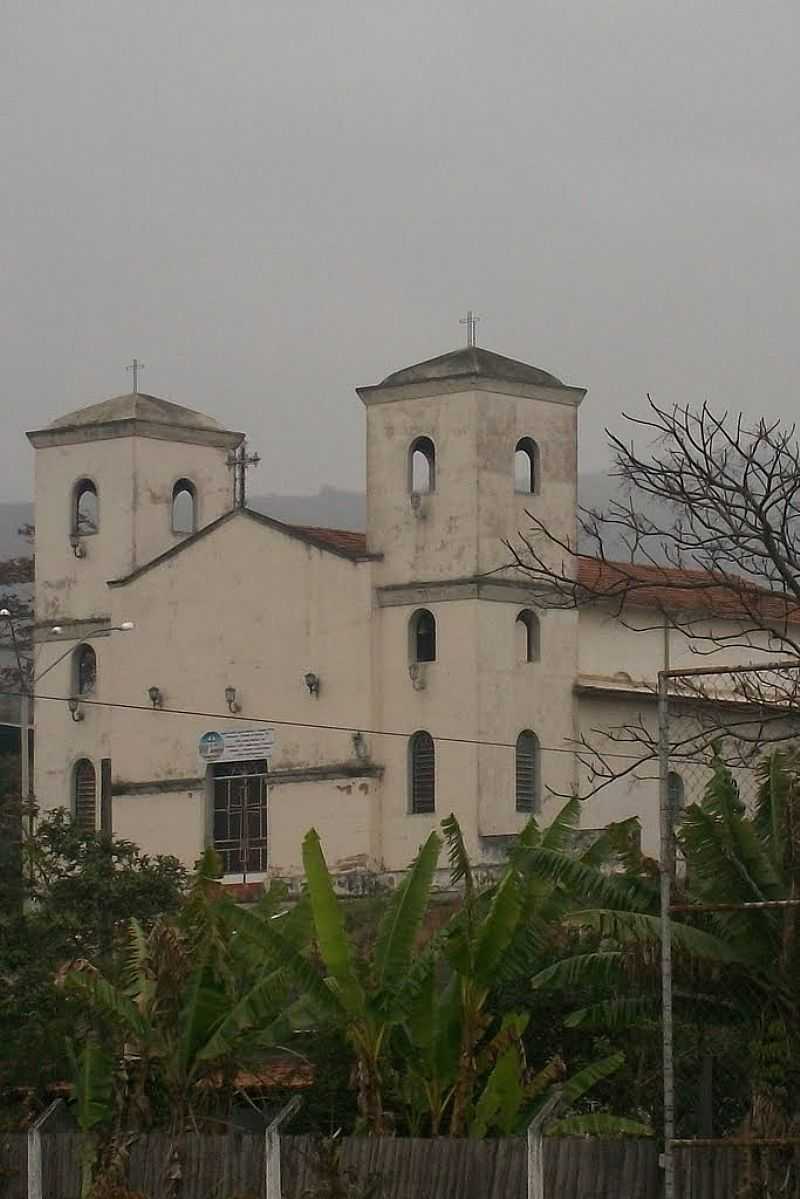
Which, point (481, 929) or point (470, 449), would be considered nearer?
point (481, 929)

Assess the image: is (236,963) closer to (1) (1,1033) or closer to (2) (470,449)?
(1) (1,1033)

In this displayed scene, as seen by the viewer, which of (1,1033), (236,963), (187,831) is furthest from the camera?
(187,831)

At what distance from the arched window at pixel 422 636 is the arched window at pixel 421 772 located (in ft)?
5.04

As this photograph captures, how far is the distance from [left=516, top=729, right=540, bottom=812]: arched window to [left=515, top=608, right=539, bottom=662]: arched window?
1.51 m

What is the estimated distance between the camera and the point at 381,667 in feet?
186

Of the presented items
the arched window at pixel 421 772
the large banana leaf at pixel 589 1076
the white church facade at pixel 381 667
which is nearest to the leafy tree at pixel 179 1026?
the large banana leaf at pixel 589 1076

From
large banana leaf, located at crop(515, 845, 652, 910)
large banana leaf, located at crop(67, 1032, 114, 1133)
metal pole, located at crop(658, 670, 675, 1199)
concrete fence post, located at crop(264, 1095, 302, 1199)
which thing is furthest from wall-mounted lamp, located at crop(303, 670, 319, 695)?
metal pole, located at crop(658, 670, 675, 1199)

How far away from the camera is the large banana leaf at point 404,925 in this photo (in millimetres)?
24469

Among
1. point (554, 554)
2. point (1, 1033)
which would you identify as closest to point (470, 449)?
point (554, 554)

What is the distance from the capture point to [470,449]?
55750mm

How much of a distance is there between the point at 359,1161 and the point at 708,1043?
2880mm

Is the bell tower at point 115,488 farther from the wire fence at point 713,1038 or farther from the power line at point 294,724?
the wire fence at point 713,1038

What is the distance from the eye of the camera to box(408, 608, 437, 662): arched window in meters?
56.2

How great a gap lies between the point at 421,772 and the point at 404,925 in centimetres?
3140
